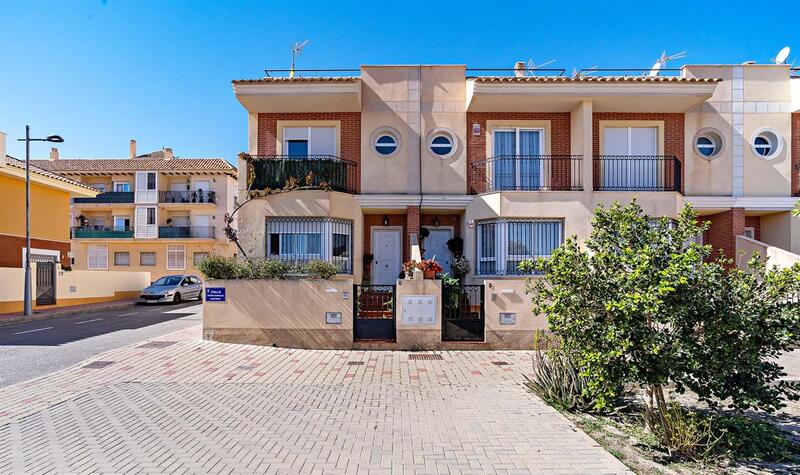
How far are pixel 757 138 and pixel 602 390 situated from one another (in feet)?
47.0

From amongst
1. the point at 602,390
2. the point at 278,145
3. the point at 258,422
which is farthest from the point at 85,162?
the point at 602,390

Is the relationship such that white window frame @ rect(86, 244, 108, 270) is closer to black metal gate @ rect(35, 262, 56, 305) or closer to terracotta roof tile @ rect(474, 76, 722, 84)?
black metal gate @ rect(35, 262, 56, 305)

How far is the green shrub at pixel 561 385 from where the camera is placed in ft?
21.0

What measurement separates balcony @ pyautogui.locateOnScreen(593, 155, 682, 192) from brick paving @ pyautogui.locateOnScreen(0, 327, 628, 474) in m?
8.08

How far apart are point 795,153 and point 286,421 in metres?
17.3

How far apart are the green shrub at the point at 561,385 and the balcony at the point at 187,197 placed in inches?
1447

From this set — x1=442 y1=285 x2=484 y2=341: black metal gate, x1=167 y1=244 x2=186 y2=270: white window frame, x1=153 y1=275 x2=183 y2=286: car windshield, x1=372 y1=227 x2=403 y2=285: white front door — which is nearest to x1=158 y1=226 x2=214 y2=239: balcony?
x1=167 y1=244 x2=186 y2=270: white window frame

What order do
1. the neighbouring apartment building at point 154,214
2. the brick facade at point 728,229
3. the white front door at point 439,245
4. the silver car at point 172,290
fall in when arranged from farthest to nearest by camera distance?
the neighbouring apartment building at point 154,214
the silver car at point 172,290
the white front door at point 439,245
the brick facade at point 728,229

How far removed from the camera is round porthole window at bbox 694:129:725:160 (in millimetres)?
14906

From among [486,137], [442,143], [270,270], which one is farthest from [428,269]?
[486,137]

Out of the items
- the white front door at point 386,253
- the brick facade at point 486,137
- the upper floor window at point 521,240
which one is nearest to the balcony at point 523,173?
the brick facade at point 486,137

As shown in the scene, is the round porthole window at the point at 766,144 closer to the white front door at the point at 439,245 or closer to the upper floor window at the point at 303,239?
the white front door at the point at 439,245

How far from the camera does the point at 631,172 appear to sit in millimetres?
14789

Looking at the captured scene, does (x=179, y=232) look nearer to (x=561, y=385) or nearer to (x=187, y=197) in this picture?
(x=187, y=197)
